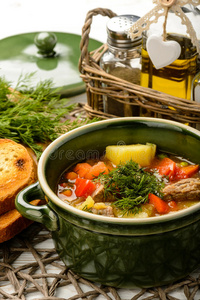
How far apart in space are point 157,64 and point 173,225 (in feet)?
3.63

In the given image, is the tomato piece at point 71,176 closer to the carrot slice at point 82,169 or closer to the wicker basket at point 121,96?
the carrot slice at point 82,169

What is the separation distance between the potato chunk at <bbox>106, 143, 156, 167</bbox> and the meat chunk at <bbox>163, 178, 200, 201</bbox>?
0.32m

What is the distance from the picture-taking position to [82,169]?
7.86 feet

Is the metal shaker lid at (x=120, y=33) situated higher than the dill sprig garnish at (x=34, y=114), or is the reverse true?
the metal shaker lid at (x=120, y=33)

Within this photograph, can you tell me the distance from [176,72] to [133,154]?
0.61m

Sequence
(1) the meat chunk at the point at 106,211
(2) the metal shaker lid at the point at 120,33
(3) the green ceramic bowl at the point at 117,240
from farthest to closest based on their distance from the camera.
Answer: (2) the metal shaker lid at the point at 120,33
(1) the meat chunk at the point at 106,211
(3) the green ceramic bowl at the point at 117,240

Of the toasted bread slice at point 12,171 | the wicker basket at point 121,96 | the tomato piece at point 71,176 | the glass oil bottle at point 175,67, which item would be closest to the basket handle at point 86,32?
the wicker basket at point 121,96

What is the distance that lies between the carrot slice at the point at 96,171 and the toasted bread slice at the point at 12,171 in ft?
1.16

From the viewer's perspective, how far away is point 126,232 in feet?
5.84

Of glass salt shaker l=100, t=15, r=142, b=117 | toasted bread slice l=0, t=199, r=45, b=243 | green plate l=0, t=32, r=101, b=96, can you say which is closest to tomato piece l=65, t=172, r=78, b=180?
toasted bread slice l=0, t=199, r=45, b=243

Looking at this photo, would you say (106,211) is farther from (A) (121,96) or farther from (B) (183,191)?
(A) (121,96)

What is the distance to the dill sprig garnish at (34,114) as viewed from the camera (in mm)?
2885

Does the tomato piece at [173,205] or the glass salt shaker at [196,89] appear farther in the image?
the glass salt shaker at [196,89]

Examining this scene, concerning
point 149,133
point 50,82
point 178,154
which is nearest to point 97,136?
point 149,133
